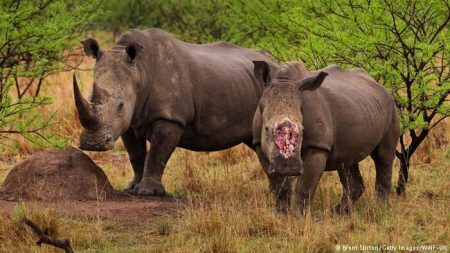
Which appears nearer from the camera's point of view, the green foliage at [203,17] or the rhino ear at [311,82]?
the rhino ear at [311,82]

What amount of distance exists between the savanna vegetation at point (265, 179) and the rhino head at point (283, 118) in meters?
0.46

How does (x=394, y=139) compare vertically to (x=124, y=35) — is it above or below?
below

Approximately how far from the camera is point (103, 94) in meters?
8.22

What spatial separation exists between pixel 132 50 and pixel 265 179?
90.3 inches

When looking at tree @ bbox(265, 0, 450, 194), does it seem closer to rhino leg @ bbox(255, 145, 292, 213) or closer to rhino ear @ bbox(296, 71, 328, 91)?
rhino ear @ bbox(296, 71, 328, 91)

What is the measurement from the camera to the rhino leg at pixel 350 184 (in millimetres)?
8375

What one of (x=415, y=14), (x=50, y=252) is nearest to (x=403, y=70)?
(x=415, y=14)

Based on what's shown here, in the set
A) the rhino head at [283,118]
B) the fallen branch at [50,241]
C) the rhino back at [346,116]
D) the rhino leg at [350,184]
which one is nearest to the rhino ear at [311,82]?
the rhino head at [283,118]

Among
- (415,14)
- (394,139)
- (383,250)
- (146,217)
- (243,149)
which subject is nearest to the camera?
(383,250)

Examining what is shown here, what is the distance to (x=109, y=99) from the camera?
8.23 meters

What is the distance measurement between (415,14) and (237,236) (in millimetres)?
3420

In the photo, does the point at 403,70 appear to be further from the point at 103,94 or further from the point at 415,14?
the point at 103,94

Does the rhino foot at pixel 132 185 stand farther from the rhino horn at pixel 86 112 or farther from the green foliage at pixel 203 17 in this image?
the green foliage at pixel 203 17

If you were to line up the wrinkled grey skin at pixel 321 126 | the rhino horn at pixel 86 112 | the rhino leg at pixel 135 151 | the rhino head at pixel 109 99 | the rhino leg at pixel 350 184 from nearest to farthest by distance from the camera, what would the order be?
the wrinkled grey skin at pixel 321 126 → the rhino horn at pixel 86 112 → the rhino head at pixel 109 99 → the rhino leg at pixel 350 184 → the rhino leg at pixel 135 151
